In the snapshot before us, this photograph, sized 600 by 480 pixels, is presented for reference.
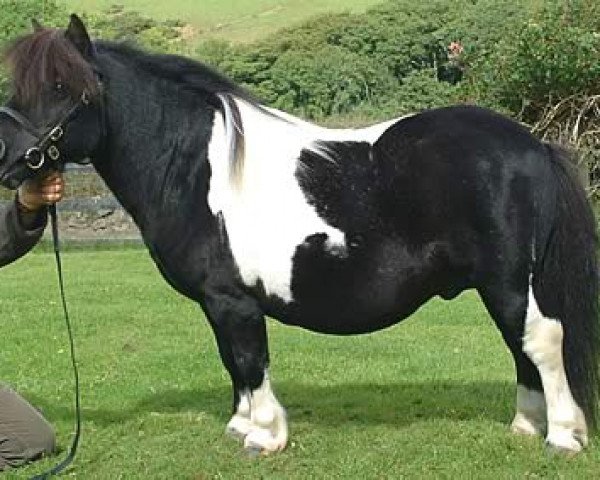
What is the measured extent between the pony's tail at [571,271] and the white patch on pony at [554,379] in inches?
2.1

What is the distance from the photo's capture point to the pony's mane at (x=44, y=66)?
4031 mm

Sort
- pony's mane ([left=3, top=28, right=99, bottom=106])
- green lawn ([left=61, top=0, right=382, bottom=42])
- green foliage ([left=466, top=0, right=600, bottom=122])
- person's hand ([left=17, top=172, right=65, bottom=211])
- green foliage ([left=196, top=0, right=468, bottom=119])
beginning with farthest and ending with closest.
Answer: green lawn ([left=61, top=0, right=382, bottom=42]) → green foliage ([left=196, top=0, right=468, bottom=119]) → green foliage ([left=466, top=0, right=600, bottom=122]) → person's hand ([left=17, top=172, right=65, bottom=211]) → pony's mane ([left=3, top=28, right=99, bottom=106])

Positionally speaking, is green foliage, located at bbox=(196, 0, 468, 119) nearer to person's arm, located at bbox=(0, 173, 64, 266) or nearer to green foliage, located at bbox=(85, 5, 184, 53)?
green foliage, located at bbox=(85, 5, 184, 53)

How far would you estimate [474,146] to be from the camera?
4.16 m

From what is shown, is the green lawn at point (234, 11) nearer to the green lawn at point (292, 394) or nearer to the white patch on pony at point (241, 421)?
the green lawn at point (292, 394)

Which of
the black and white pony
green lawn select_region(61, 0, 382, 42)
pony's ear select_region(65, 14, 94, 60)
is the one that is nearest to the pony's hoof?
the black and white pony

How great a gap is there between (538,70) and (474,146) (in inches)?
348

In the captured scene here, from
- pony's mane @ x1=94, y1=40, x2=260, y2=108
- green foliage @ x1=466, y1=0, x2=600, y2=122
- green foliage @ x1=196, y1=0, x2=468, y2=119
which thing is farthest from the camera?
green foliage @ x1=196, y1=0, x2=468, y2=119

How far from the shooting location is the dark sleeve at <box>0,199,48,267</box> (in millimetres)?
4457

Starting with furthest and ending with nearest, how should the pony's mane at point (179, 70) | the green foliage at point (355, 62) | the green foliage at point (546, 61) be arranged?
the green foliage at point (355, 62)
the green foliage at point (546, 61)
the pony's mane at point (179, 70)

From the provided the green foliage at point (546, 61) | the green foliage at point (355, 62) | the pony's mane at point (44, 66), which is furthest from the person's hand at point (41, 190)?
the green foliage at point (355, 62)

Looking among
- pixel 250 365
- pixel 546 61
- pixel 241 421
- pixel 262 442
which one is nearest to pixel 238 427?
pixel 241 421

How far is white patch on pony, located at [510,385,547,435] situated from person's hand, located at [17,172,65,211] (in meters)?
2.49

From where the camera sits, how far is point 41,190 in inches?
170
